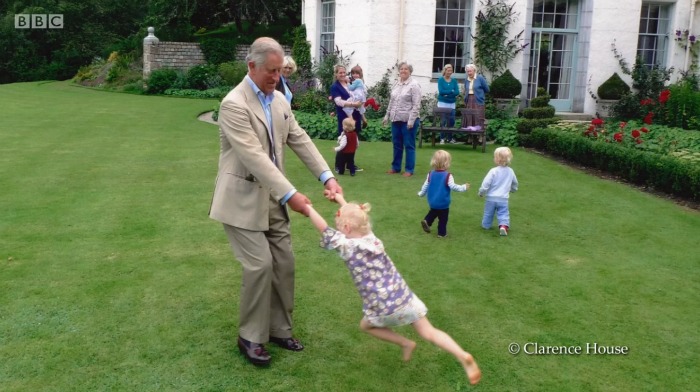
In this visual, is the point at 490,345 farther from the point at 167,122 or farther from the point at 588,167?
the point at 167,122

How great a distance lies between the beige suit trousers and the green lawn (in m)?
0.23

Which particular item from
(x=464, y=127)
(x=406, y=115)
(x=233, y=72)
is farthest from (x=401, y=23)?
(x=233, y=72)

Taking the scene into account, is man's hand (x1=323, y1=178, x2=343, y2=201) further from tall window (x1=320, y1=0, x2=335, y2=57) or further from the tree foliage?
the tree foliage

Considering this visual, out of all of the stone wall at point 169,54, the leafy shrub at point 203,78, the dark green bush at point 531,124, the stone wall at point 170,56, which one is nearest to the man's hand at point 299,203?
the dark green bush at point 531,124

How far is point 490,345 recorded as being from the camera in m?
4.52

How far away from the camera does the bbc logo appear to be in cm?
3672

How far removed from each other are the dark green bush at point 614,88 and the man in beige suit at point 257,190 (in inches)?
591

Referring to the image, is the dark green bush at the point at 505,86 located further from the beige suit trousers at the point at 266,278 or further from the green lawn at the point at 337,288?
the beige suit trousers at the point at 266,278

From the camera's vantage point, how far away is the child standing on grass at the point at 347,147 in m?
9.94

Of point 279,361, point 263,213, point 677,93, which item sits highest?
point 677,93

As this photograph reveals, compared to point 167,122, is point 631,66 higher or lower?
higher

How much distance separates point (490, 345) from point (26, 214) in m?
5.60

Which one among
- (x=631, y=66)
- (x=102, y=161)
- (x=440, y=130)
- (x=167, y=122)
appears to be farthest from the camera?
(x=631, y=66)

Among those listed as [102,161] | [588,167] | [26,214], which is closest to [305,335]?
[26,214]
